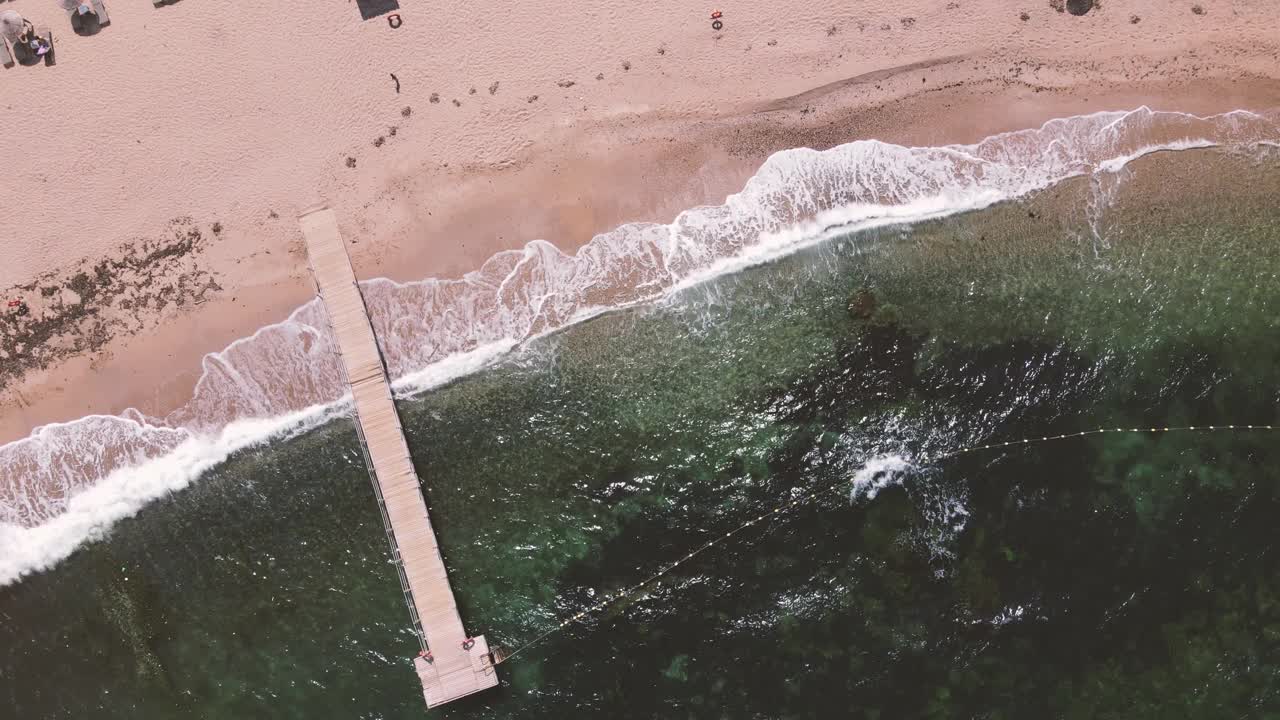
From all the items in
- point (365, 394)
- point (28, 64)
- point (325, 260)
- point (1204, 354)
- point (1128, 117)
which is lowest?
point (1204, 354)

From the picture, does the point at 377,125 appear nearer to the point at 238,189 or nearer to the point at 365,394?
the point at 238,189

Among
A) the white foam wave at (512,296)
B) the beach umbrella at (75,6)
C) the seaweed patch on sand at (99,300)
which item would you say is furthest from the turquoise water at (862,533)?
the beach umbrella at (75,6)

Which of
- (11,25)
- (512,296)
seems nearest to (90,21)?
(11,25)

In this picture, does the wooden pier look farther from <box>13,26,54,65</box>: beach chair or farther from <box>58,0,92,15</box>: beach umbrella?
<box>13,26,54,65</box>: beach chair

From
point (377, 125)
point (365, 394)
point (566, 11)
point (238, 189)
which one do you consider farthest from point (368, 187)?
point (566, 11)

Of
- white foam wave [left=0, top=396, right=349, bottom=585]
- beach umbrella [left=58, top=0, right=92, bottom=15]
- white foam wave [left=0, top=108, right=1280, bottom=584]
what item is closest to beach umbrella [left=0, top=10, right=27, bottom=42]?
beach umbrella [left=58, top=0, right=92, bottom=15]

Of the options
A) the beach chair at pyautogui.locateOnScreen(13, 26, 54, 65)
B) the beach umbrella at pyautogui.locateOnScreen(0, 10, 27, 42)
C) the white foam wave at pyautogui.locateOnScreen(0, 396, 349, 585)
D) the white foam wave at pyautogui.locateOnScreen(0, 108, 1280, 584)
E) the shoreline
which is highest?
the beach umbrella at pyautogui.locateOnScreen(0, 10, 27, 42)

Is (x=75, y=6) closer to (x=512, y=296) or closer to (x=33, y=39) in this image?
(x=33, y=39)
